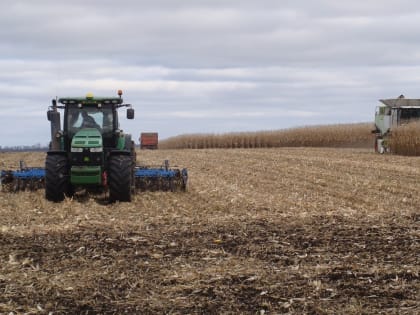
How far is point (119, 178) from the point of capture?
43.9 ft

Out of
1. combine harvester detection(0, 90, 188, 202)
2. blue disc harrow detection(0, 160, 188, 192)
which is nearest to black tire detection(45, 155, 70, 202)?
combine harvester detection(0, 90, 188, 202)

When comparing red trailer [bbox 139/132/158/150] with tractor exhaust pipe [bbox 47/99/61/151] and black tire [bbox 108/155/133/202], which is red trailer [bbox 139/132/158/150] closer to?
tractor exhaust pipe [bbox 47/99/61/151]

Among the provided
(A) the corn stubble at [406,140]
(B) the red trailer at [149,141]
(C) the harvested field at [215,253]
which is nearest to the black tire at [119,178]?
(C) the harvested field at [215,253]

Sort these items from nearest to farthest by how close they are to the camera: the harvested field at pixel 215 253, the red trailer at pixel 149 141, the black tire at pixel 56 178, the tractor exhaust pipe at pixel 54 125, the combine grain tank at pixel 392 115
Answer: the harvested field at pixel 215 253 → the black tire at pixel 56 178 → the tractor exhaust pipe at pixel 54 125 → the combine grain tank at pixel 392 115 → the red trailer at pixel 149 141

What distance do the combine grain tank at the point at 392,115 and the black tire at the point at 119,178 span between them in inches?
786

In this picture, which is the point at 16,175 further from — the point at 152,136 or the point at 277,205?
the point at 152,136

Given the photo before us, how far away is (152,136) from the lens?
53.4 meters

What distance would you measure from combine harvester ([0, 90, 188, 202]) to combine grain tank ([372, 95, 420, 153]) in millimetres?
17670

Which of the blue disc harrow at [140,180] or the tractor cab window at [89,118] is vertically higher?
the tractor cab window at [89,118]

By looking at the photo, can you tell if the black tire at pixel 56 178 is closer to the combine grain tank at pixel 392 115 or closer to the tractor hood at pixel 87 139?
the tractor hood at pixel 87 139

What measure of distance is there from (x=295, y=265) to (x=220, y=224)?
3117 mm

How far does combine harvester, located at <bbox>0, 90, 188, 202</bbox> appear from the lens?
13.6 meters

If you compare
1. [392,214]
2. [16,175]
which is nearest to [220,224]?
[392,214]

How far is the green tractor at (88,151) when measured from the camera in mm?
13539
